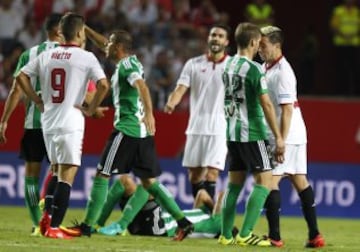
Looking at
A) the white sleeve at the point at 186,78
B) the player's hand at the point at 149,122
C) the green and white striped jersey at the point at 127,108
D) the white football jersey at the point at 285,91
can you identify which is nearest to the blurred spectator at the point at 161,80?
the white sleeve at the point at 186,78

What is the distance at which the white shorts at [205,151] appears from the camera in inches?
608

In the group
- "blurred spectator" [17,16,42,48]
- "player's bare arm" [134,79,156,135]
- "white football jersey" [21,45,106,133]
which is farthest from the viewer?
"blurred spectator" [17,16,42,48]

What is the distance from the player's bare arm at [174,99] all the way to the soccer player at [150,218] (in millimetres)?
897

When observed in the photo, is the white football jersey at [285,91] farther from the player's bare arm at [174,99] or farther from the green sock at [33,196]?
the green sock at [33,196]

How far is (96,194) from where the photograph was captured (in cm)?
1345

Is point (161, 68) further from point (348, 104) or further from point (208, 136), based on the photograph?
point (208, 136)

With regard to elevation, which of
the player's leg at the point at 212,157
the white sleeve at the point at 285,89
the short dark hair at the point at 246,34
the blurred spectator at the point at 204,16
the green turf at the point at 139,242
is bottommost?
the green turf at the point at 139,242

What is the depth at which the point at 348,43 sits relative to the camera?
23047 mm

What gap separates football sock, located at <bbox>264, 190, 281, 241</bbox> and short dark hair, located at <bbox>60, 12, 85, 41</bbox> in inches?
101

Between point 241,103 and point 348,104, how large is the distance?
786cm

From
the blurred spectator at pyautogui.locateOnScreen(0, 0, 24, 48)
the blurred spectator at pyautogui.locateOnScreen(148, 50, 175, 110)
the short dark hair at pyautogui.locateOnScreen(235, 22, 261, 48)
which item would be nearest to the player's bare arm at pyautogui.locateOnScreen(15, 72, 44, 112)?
the short dark hair at pyautogui.locateOnScreen(235, 22, 261, 48)

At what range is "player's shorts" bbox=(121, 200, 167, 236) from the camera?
1427 cm

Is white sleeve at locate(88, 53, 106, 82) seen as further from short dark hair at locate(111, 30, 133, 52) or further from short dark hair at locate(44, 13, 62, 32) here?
short dark hair at locate(44, 13, 62, 32)

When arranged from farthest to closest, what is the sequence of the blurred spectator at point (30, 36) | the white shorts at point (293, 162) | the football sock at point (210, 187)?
the blurred spectator at point (30, 36) < the football sock at point (210, 187) < the white shorts at point (293, 162)
